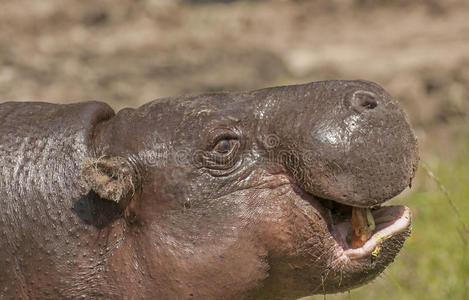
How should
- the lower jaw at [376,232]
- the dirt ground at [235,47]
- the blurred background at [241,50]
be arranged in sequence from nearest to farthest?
the lower jaw at [376,232] < the blurred background at [241,50] < the dirt ground at [235,47]

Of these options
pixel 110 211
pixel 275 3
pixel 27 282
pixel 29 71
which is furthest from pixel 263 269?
pixel 275 3

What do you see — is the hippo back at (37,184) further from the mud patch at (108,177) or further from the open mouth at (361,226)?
the open mouth at (361,226)

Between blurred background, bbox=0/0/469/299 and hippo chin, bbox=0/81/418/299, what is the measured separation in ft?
15.8

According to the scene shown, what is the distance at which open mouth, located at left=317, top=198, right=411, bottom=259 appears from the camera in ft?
12.7

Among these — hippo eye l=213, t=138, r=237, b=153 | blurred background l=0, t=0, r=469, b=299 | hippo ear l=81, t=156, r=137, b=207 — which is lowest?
blurred background l=0, t=0, r=469, b=299

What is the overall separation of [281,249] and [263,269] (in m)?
0.13

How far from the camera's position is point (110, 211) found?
4012mm

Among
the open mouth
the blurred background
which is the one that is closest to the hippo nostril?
the open mouth

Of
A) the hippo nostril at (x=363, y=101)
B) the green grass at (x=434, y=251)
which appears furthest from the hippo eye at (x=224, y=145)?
the green grass at (x=434, y=251)

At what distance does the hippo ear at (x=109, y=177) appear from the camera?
3.82 m

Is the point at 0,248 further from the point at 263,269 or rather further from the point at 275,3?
the point at 275,3

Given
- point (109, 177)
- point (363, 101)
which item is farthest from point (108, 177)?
point (363, 101)

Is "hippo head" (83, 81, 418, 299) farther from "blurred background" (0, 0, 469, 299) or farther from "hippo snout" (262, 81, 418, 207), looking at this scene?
"blurred background" (0, 0, 469, 299)

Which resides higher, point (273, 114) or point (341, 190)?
point (273, 114)
